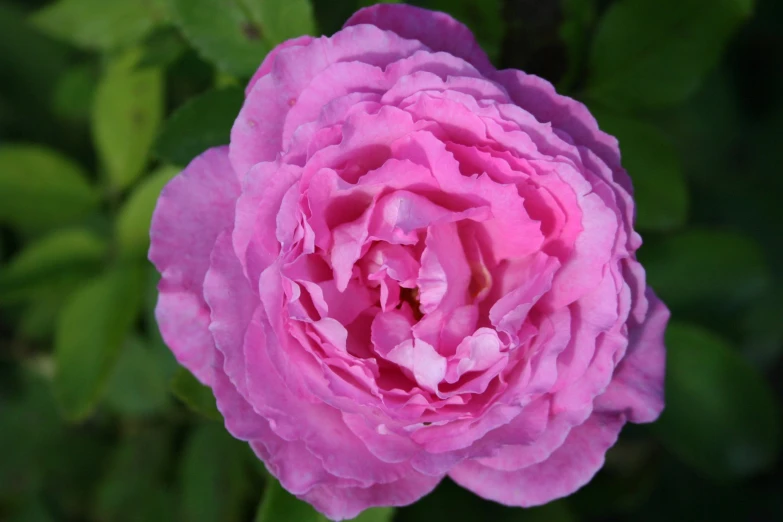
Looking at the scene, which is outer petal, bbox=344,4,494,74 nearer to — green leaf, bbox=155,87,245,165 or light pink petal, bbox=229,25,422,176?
light pink petal, bbox=229,25,422,176

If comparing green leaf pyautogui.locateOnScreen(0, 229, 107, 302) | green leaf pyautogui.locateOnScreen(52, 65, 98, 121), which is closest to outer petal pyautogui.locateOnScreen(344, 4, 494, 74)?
green leaf pyautogui.locateOnScreen(0, 229, 107, 302)

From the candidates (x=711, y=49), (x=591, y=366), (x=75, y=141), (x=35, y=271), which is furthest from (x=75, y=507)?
(x=711, y=49)

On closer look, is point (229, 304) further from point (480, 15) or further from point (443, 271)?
point (480, 15)

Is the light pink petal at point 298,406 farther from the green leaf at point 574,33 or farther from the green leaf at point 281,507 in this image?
the green leaf at point 574,33

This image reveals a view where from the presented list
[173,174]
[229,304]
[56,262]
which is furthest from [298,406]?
[56,262]

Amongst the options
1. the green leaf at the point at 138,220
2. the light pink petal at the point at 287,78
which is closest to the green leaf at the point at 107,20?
the green leaf at the point at 138,220

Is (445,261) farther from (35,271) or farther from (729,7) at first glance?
(35,271)
